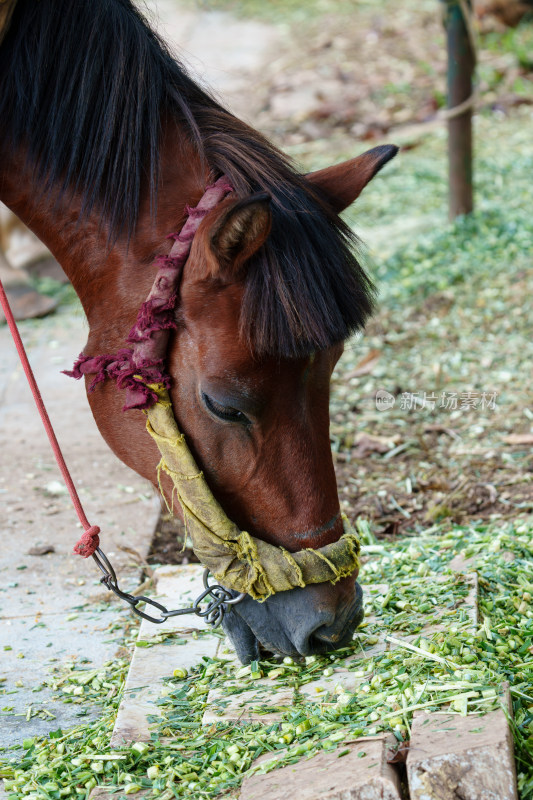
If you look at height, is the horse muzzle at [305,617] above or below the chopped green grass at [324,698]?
above

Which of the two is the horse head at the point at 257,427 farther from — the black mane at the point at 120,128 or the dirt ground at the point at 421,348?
the dirt ground at the point at 421,348

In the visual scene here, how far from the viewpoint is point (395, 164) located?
8.20 metres

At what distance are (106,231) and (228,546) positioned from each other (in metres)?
0.82

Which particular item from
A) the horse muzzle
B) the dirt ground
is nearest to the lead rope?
the horse muzzle

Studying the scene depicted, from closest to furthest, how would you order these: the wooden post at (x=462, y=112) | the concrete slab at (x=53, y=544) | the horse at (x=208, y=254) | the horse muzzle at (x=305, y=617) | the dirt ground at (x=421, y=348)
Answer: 1. the horse at (x=208, y=254)
2. the horse muzzle at (x=305, y=617)
3. the concrete slab at (x=53, y=544)
4. the dirt ground at (x=421, y=348)
5. the wooden post at (x=462, y=112)

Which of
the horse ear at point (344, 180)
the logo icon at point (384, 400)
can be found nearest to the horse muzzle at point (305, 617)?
the horse ear at point (344, 180)

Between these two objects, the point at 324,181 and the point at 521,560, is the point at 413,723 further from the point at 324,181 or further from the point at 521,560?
the point at 324,181

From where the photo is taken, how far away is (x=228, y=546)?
202 cm

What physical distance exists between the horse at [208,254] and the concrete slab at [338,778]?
0.28 metres

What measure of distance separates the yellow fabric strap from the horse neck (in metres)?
0.25

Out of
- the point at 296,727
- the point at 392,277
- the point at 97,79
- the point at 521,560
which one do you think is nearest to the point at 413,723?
the point at 296,727

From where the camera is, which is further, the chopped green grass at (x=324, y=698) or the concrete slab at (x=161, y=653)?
the concrete slab at (x=161, y=653)

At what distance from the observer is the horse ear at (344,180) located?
2191 mm

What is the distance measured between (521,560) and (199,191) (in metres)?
1.57
